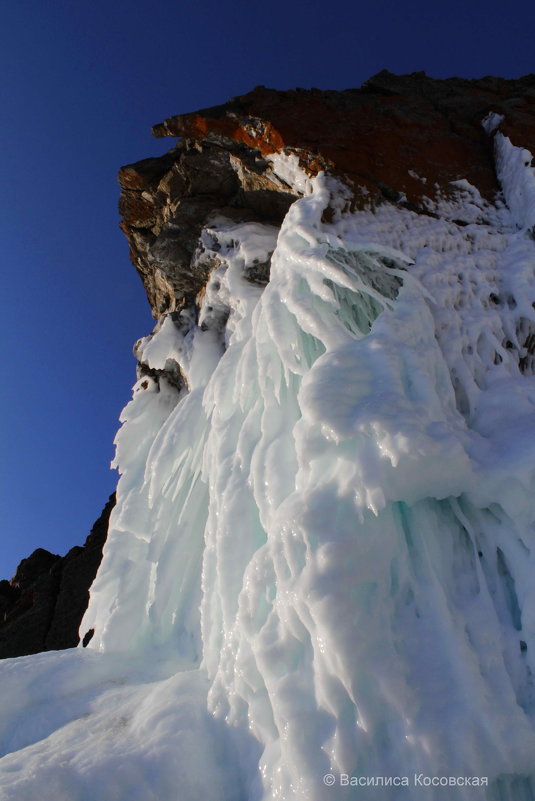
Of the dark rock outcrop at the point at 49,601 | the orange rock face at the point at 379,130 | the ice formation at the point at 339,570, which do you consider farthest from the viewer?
the dark rock outcrop at the point at 49,601

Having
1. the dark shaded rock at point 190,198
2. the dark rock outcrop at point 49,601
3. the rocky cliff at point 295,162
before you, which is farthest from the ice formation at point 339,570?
the dark rock outcrop at point 49,601

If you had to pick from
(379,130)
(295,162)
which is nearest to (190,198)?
(295,162)

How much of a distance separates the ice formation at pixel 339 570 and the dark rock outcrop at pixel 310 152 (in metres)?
0.83

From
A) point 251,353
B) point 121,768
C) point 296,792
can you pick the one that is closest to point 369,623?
point 296,792

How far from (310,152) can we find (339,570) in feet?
14.6

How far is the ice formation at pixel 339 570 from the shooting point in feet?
6.12

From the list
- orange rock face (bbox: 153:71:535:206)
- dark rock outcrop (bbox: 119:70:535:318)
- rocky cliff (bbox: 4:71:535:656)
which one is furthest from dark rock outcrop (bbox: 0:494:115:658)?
orange rock face (bbox: 153:71:535:206)

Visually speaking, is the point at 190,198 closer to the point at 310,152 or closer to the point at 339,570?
the point at 310,152

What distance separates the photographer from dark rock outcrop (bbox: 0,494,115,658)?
8.48m

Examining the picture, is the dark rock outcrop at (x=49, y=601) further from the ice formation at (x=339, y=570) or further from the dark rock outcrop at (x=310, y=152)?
the dark rock outcrop at (x=310, y=152)

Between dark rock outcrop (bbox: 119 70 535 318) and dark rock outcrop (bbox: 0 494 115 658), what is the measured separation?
5.49m

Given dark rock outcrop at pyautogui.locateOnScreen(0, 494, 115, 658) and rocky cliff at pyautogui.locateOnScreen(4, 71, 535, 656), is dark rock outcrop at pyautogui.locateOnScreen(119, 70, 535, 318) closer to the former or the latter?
rocky cliff at pyautogui.locateOnScreen(4, 71, 535, 656)

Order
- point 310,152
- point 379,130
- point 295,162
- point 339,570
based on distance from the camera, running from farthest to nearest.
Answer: point 379,130
point 295,162
point 310,152
point 339,570

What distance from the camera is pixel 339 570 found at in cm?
209
